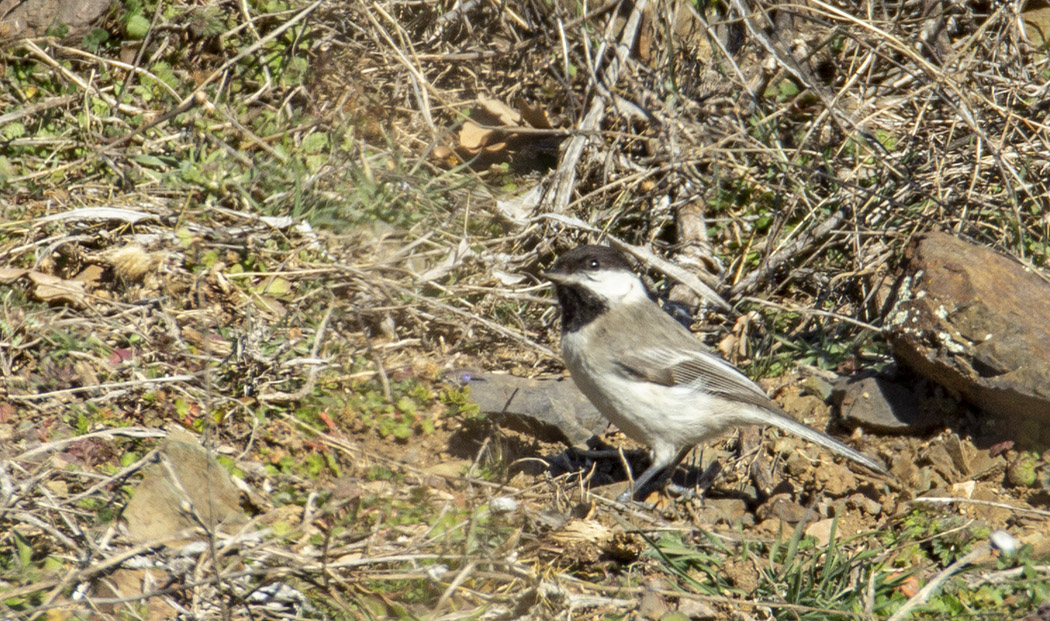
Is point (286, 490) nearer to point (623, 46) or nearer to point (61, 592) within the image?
point (61, 592)

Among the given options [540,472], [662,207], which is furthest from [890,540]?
[662,207]

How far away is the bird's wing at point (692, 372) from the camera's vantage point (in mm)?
4566

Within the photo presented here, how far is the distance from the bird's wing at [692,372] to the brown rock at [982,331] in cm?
79

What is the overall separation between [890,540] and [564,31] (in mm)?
3498

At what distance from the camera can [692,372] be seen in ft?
15.3

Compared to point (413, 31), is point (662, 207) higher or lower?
lower

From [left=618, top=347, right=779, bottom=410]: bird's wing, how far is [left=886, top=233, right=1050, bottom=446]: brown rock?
0.79 meters

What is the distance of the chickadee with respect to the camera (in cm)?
453

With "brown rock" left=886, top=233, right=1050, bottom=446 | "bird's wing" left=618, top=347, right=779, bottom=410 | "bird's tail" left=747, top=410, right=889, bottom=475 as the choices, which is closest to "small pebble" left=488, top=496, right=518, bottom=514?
"bird's wing" left=618, top=347, right=779, bottom=410

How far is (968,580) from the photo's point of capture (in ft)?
12.3

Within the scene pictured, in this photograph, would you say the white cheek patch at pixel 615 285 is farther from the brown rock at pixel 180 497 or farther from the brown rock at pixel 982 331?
the brown rock at pixel 180 497

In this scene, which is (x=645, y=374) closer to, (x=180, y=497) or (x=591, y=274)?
(x=591, y=274)

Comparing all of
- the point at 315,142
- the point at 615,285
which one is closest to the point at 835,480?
the point at 615,285

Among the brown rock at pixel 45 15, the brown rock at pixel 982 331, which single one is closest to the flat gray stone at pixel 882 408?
the brown rock at pixel 982 331
